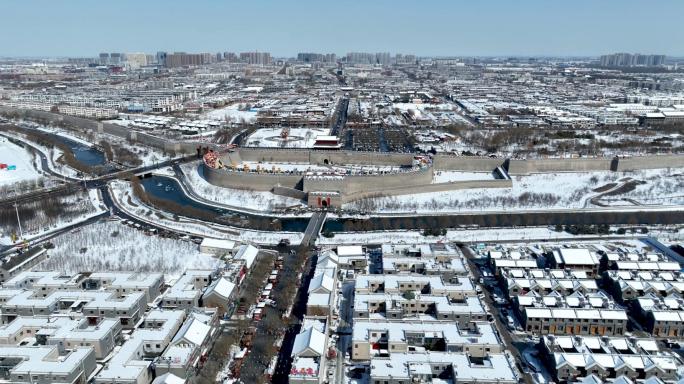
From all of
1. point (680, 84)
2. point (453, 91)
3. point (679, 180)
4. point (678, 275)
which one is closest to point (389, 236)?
point (678, 275)

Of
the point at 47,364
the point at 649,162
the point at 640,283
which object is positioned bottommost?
the point at 47,364

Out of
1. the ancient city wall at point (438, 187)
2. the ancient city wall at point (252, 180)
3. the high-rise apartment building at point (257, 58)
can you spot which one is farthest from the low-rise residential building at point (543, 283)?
the high-rise apartment building at point (257, 58)

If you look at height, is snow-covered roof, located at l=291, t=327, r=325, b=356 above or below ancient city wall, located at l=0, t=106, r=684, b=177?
below

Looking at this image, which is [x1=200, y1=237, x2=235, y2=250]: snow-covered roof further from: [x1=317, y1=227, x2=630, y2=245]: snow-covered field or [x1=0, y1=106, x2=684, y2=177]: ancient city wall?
[x1=0, y1=106, x2=684, y2=177]: ancient city wall

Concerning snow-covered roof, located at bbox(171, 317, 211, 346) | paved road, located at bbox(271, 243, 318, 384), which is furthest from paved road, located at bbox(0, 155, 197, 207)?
snow-covered roof, located at bbox(171, 317, 211, 346)

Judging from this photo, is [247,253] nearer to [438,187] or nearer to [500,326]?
[500,326]

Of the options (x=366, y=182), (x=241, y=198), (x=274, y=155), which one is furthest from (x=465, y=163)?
(x=241, y=198)
